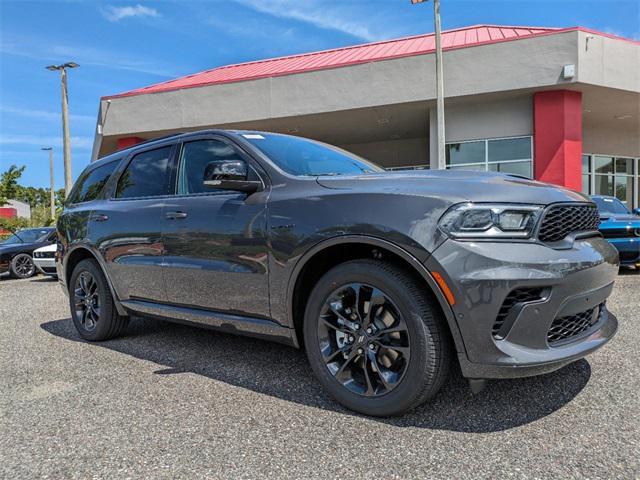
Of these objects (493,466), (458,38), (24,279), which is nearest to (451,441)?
(493,466)

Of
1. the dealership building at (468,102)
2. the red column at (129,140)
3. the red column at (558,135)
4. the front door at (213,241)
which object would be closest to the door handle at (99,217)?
the front door at (213,241)

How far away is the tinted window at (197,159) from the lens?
3693mm

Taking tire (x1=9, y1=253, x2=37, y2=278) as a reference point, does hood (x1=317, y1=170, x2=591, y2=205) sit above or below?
above

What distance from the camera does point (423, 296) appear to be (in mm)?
2541

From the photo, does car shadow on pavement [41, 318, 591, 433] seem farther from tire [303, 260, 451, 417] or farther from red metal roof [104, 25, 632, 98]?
red metal roof [104, 25, 632, 98]

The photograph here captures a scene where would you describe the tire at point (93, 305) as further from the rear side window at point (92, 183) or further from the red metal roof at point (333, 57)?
the red metal roof at point (333, 57)

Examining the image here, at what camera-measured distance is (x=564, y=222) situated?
2.63 metres

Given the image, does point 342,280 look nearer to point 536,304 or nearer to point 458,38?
point 536,304

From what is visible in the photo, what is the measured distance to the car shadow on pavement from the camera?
8.84ft

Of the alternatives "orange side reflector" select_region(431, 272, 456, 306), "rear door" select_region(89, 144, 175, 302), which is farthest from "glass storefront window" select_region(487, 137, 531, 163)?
"orange side reflector" select_region(431, 272, 456, 306)

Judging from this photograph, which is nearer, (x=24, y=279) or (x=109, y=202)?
(x=109, y=202)

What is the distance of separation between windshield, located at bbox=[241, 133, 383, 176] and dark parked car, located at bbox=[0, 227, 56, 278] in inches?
452

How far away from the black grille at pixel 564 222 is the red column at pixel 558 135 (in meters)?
12.3

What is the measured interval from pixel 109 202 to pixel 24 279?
9945 mm
